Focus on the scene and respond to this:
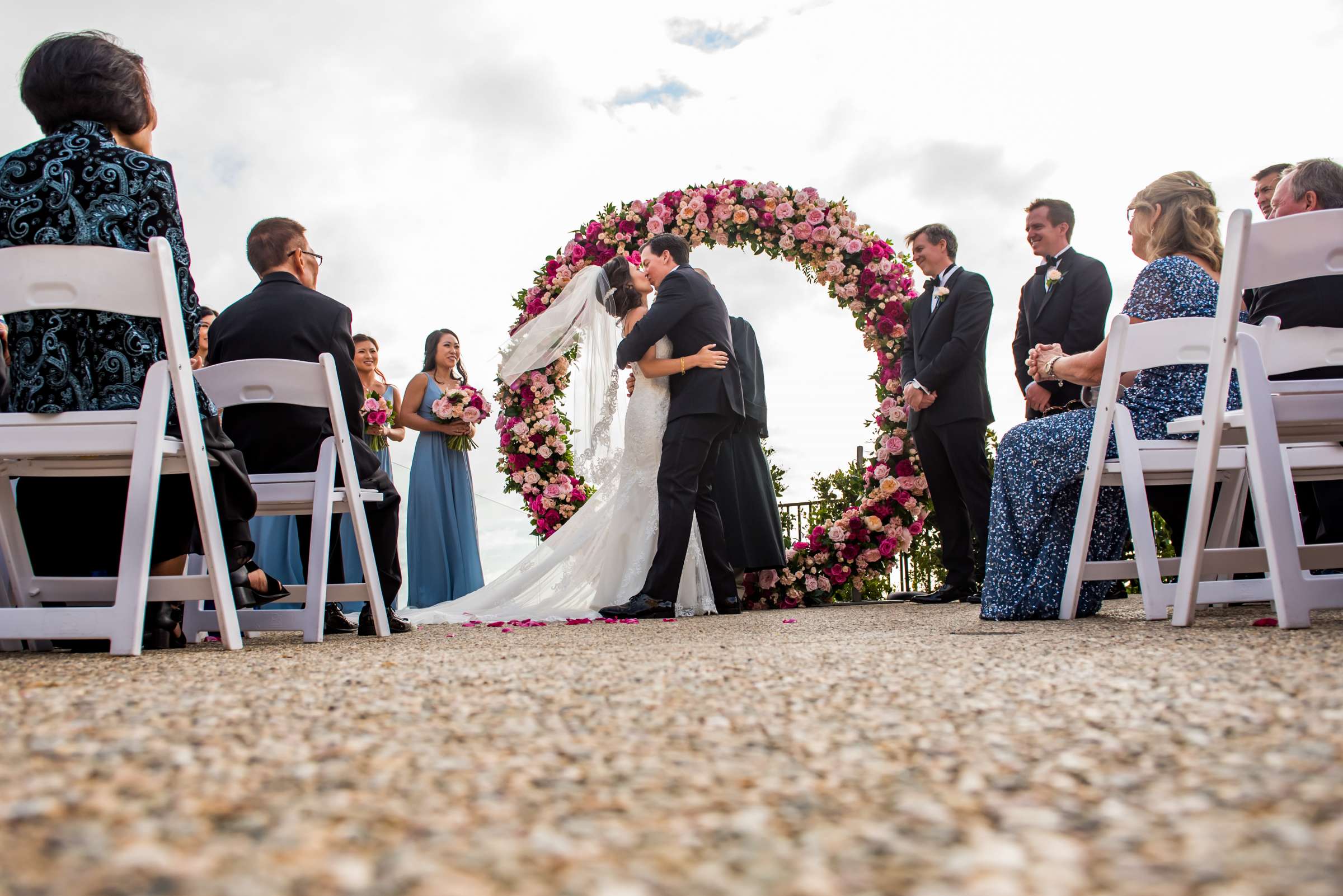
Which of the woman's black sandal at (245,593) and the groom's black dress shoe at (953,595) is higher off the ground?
the woman's black sandal at (245,593)

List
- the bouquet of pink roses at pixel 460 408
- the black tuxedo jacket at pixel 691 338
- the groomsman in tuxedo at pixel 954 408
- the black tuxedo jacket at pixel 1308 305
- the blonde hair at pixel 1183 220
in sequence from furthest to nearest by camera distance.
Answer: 1. the bouquet of pink roses at pixel 460 408
2. the groomsman in tuxedo at pixel 954 408
3. the black tuxedo jacket at pixel 691 338
4. the blonde hair at pixel 1183 220
5. the black tuxedo jacket at pixel 1308 305

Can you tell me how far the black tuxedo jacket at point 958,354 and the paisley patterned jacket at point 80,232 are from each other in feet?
15.5

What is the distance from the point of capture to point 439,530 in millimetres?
7680

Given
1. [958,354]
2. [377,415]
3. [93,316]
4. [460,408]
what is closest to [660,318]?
[958,354]

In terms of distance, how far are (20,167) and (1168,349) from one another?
12.9 ft

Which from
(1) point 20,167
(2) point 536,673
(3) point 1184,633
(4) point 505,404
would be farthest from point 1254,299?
(4) point 505,404

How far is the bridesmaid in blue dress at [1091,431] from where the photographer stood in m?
3.86

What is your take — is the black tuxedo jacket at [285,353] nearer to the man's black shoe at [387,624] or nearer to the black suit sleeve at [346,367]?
the black suit sleeve at [346,367]

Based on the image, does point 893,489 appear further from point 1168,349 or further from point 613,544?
point 1168,349

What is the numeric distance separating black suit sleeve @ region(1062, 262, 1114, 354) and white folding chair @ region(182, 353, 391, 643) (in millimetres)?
4109

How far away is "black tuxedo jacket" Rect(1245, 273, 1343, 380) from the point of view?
3438 mm

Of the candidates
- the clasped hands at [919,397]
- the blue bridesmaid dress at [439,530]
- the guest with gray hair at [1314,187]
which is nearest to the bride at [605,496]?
the blue bridesmaid dress at [439,530]

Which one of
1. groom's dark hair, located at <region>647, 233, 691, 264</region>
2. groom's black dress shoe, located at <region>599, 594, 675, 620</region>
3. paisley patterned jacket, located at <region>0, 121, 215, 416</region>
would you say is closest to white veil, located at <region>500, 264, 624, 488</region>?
groom's dark hair, located at <region>647, 233, 691, 264</region>

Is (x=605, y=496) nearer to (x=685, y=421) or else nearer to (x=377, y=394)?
(x=685, y=421)
